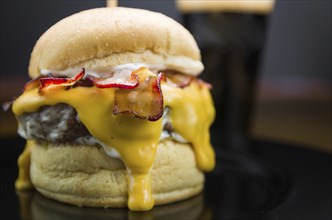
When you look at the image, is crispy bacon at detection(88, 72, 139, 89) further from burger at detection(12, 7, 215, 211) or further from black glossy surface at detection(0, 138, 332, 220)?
black glossy surface at detection(0, 138, 332, 220)

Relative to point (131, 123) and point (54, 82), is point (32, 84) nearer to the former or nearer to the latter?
point (54, 82)

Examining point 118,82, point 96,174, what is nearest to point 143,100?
point 118,82

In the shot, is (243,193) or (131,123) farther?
(243,193)

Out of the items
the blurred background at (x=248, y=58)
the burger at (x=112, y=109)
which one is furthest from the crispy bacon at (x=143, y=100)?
the blurred background at (x=248, y=58)

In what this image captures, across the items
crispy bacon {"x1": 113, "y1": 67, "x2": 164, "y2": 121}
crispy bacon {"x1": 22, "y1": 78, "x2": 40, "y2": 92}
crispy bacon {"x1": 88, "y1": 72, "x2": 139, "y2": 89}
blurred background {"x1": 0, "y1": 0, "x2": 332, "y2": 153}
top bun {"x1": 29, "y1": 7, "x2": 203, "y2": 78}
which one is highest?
top bun {"x1": 29, "y1": 7, "x2": 203, "y2": 78}

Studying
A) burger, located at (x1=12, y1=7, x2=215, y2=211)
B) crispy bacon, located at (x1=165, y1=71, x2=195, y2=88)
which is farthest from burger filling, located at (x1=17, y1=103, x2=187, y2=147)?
crispy bacon, located at (x1=165, y1=71, x2=195, y2=88)

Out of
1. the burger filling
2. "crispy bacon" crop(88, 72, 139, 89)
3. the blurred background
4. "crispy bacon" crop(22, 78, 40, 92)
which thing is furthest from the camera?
the blurred background

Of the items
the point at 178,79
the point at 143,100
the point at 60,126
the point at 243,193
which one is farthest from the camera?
the point at 243,193
